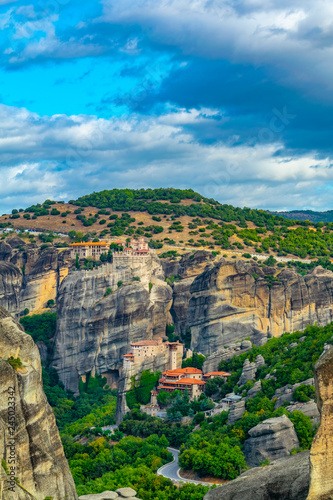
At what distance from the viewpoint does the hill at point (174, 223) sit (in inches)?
4775

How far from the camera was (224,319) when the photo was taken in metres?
80.9

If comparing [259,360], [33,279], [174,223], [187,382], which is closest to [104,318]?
[187,382]

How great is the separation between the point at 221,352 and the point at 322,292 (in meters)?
18.4

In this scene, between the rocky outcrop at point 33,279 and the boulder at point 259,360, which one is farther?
the rocky outcrop at point 33,279

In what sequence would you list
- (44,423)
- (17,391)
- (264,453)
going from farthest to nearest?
(264,453) → (44,423) → (17,391)

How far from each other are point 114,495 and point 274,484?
2120 centimetres

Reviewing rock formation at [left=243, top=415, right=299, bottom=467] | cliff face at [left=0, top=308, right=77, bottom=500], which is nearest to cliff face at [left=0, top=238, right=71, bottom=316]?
rock formation at [left=243, top=415, right=299, bottom=467]

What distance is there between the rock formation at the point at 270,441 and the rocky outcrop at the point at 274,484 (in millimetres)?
22382

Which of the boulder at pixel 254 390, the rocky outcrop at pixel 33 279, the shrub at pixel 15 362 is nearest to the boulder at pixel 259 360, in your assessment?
the boulder at pixel 254 390

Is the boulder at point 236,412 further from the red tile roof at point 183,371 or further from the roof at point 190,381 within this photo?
the red tile roof at point 183,371

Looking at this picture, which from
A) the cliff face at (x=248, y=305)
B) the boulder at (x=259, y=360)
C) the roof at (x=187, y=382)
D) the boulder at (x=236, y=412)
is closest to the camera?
the boulder at (x=236, y=412)

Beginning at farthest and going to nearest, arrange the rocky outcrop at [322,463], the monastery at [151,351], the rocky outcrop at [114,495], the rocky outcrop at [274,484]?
the monastery at [151,351] → the rocky outcrop at [114,495] → the rocky outcrop at [274,484] → the rocky outcrop at [322,463]

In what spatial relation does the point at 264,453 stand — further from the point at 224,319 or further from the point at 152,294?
the point at 152,294

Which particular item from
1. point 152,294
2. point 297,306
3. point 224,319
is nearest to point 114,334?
point 152,294
